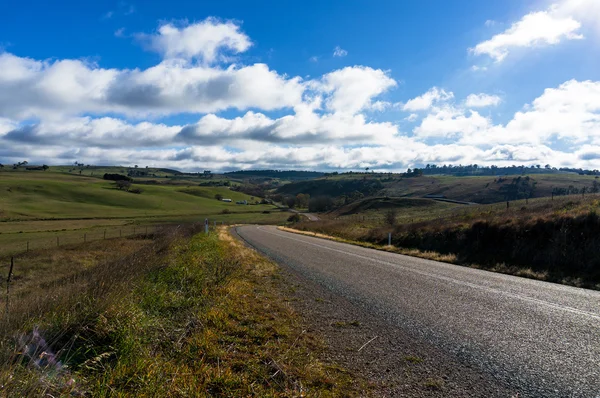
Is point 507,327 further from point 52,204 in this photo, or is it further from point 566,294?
point 52,204

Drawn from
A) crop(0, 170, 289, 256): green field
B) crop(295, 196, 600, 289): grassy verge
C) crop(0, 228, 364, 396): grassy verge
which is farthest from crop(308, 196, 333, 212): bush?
crop(0, 228, 364, 396): grassy verge

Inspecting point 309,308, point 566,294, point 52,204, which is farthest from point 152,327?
point 52,204

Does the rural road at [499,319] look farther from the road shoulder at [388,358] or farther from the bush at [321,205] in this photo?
the bush at [321,205]

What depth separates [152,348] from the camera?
174 inches

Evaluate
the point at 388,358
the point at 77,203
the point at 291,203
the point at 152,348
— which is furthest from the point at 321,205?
the point at 152,348

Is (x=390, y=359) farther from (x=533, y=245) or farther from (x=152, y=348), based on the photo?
(x=533, y=245)

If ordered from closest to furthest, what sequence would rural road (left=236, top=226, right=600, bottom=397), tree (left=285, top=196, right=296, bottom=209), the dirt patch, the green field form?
the dirt patch → rural road (left=236, top=226, right=600, bottom=397) → the green field → tree (left=285, top=196, right=296, bottom=209)

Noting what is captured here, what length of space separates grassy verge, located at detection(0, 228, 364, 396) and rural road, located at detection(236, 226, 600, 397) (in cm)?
184

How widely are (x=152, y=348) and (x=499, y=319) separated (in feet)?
18.4

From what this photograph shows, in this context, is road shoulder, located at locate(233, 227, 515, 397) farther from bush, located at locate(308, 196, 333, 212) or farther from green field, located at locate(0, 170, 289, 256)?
bush, located at locate(308, 196, 333, 212)

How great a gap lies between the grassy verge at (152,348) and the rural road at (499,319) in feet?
6.04

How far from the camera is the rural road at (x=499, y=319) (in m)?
4.16

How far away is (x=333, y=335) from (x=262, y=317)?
1.41 m

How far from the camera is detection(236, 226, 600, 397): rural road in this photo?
416cm
